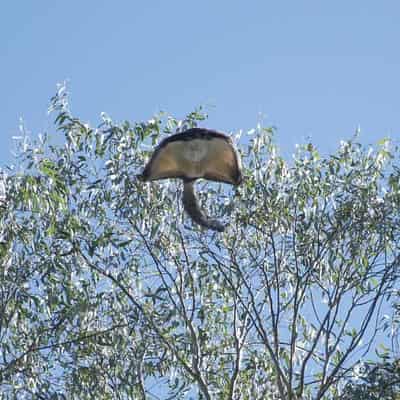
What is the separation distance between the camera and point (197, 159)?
6996 millimetres

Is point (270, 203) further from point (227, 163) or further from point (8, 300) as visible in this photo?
point (227, 163)

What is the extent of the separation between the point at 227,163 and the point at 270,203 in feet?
22.6

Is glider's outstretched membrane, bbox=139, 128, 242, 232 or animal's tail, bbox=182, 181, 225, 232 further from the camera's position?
animal's tail, bbox=182, 181, 225, 232

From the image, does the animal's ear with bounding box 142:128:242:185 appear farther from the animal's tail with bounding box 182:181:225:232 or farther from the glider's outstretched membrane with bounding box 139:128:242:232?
the animal's tail with bounding box 182:181:225:232

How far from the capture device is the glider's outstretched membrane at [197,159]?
6.96 meters

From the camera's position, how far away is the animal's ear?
6.96 meters

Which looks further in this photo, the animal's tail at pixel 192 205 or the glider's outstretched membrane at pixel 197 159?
the animal's tail at pixel 192 205

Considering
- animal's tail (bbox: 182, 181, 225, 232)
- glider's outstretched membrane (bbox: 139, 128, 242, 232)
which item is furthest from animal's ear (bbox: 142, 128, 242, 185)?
animal's tail (bbox: 182, 181, 225, 232)

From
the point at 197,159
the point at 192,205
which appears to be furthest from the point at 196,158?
the point at 192,205

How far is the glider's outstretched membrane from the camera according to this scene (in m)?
6.96

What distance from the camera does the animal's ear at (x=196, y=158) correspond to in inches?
274

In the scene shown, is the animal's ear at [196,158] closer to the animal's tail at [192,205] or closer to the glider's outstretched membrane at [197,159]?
the glider's outstretched membrane at [197,159]

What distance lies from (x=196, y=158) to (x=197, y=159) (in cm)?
1

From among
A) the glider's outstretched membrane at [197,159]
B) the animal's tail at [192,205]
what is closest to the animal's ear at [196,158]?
the glider's outstretched membrane at [197,159]
